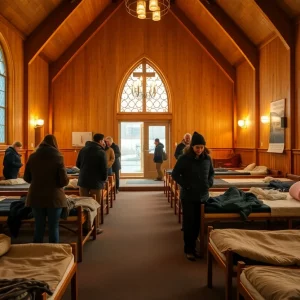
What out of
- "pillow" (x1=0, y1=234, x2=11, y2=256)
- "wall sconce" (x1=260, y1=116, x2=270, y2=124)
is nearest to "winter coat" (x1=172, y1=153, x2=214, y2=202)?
"pillow" (x1=0, y1=234, x2=11, y2=256)

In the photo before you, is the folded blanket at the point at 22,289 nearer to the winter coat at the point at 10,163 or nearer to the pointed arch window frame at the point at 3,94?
the winter coat at the point at 10,163

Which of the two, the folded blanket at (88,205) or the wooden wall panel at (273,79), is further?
the wooden wall panel at (273,79)

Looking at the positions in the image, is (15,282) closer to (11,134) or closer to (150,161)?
(11,134)

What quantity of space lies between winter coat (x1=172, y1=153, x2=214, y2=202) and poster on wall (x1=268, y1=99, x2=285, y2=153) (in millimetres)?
4675

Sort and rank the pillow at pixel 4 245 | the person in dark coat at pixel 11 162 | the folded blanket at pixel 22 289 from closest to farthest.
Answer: the folded blanket at pixel 22 289 → the pillow at pixel 4 245 → the person in dark coat at pixel 11 162

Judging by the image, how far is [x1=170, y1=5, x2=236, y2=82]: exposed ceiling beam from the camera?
11555mm

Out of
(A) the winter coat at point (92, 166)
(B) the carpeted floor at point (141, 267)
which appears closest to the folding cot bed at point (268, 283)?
(B) the carpeted floor at point (141, 267)

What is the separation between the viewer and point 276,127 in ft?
28.1

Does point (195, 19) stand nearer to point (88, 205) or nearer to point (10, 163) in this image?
point (10, 163)

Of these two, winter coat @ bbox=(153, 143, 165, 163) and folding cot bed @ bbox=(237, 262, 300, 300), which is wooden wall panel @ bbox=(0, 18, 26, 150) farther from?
folding cot bed @ bbox=(237, 262, 300, 300)

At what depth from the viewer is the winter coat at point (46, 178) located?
12.0ft

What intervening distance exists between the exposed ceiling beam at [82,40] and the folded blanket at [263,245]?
9.38 meters

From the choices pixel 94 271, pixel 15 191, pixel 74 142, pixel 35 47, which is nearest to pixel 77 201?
pixel 94 271

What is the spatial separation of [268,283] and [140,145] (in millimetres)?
10544
